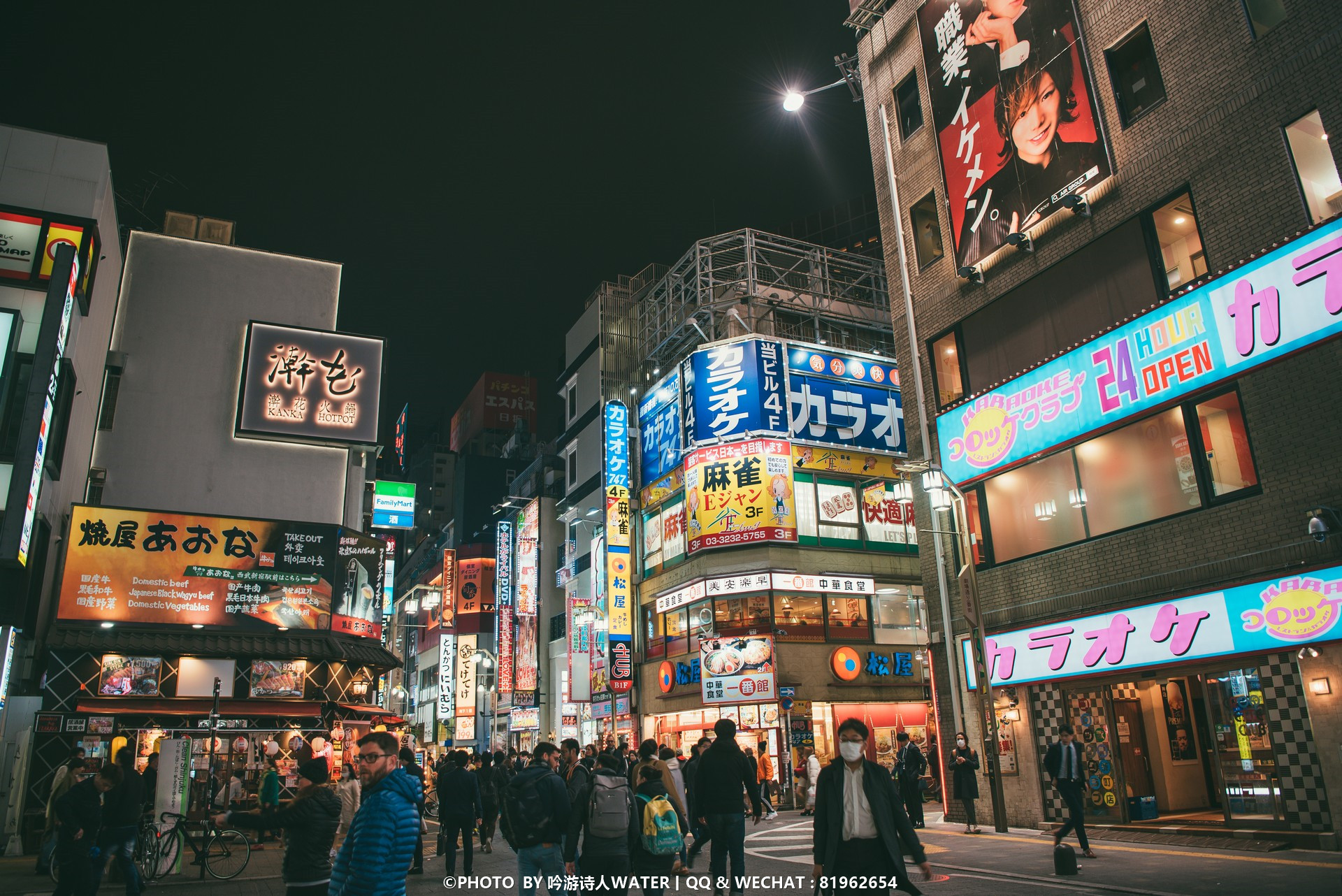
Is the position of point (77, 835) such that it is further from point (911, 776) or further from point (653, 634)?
point (653, 634)

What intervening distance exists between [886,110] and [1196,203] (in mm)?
9784

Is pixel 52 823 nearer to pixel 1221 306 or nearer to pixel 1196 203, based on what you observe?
pixel 1221 306

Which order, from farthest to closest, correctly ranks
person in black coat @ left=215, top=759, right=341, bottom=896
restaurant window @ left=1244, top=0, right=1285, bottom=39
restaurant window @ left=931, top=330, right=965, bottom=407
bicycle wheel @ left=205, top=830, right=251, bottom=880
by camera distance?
1. restaurant window @ left=931, top=330, right=965, bottom=407
2. bicycle wheel @ left=205, top=830, right=251, bottom=880
3. restaurant window @ left=1244, top=0, right=1285, bottom=39
4. person in black coat @ left=215, top=759, right=341, bottom=896

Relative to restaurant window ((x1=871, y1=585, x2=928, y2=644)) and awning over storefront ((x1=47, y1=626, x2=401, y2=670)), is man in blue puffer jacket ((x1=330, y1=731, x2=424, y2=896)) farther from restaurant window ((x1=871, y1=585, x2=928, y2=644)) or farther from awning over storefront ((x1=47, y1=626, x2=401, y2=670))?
restaurant window ((x1=871, y1=585, x2=928, y2=644))

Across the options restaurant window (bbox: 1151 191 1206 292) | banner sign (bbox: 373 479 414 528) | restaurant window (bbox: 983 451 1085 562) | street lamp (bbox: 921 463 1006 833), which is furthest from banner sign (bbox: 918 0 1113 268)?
banner sign (bbox: 373 479 414 528)

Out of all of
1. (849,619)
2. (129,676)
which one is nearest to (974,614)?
(849,619)

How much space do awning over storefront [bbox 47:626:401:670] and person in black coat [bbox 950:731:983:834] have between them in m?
18.0

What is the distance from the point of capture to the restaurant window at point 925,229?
21109 millimetres

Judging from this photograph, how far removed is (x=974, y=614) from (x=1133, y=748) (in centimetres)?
366

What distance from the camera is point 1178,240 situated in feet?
49.6

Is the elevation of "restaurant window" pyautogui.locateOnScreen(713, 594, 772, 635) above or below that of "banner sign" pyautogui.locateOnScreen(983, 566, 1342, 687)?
above

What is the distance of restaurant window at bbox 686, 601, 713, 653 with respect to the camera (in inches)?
1212

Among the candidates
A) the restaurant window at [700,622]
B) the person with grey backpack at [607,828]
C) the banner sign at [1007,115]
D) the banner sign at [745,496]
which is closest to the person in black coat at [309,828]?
the person with grey backpack at [607,828]

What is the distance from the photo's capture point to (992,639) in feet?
57.7
